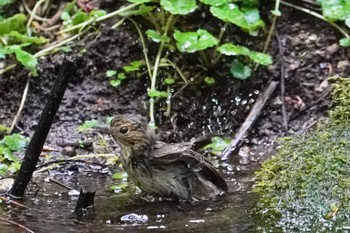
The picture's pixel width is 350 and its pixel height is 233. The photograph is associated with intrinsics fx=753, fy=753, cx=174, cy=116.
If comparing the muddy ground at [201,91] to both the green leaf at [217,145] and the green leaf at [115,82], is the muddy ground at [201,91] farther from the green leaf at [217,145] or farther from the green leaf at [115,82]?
the green leaf at [217,145]

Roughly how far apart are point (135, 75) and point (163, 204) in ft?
7.66

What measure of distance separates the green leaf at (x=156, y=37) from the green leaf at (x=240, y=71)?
2.13ft

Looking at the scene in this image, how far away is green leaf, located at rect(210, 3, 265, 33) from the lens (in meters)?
6.53

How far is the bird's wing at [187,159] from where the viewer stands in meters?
4.69

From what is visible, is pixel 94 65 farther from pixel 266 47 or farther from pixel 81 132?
pixel 266 47

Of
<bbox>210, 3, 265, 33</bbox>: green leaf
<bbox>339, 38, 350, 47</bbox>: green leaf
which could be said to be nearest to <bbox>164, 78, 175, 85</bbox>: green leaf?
<bbox>210, 3, 265, 33</bbox>: green leaf

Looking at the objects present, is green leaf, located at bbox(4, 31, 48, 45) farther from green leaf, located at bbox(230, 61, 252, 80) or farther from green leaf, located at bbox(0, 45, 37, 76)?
green leaf, located at bbox(230, 61, 252, 80)

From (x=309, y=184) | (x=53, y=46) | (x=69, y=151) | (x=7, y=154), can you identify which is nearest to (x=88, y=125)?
(x=69, y=151)

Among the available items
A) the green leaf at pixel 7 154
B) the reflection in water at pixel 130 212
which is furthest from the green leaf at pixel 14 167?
the reflection in water at pixel 130 212

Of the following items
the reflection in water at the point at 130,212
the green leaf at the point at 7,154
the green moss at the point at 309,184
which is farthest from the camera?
the green leaf at the point at 7,154

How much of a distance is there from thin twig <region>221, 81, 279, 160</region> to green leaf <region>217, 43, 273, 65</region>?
0.81 ft

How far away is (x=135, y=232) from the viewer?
390 centimetres

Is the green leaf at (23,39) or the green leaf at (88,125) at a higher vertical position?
the green leaf at (23,39)

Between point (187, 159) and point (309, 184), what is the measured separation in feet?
3.37
